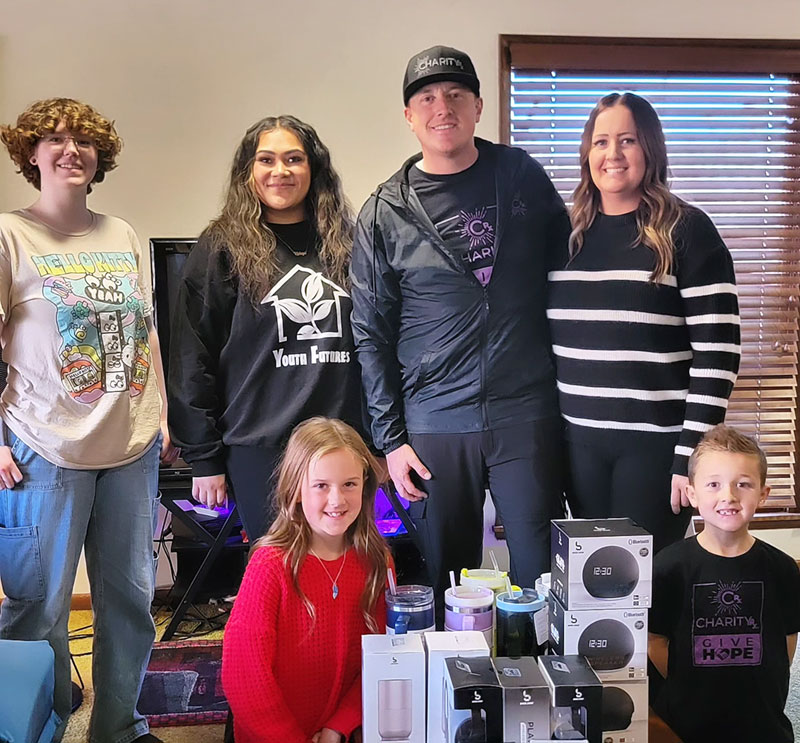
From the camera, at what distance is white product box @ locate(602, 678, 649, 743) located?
4.02 ft

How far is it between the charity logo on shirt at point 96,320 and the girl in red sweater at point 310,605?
420 mm

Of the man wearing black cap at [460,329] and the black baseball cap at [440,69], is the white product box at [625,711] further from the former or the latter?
the black baseball cap at [440,69]

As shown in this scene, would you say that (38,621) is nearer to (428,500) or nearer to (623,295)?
(428,500)

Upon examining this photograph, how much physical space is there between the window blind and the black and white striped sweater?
1.27 meters

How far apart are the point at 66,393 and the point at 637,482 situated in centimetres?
121

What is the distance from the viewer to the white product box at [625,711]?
1.22 metres

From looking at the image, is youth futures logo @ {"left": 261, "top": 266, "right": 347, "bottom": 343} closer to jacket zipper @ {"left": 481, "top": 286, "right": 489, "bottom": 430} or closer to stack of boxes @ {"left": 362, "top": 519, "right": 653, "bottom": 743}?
jacket zipper @ {"left": 481, "top": 286, "right": 489, "bottom": 430}

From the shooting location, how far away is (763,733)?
4.66 feet

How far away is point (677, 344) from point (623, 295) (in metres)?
0.15

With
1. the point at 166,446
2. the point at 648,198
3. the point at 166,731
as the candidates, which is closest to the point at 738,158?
the point at 648,198

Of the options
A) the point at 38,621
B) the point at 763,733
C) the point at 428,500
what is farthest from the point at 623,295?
the point at 38,621

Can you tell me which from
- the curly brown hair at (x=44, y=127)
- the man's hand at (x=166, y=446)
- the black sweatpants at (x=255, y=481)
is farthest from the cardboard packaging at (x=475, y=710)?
the curly brown hair at (x=44, y=127)

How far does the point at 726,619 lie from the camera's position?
1439 mm

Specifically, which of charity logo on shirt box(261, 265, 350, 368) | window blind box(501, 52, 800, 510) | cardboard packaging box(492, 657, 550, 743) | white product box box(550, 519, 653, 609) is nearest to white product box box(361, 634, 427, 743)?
cardboard packaging box(492, 657, 550, 743)
